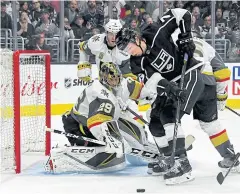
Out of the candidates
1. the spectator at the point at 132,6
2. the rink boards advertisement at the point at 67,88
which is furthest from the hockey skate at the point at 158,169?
the spectator at the point at 132,6

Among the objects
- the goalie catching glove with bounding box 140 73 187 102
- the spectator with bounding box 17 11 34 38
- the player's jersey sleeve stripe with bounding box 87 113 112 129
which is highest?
the spectator with bounding box 17 11 34 38

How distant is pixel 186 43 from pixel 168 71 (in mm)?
194

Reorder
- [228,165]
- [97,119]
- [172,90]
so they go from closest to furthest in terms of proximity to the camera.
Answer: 1. [172,90]
2. [97,119]
3. [228,165]

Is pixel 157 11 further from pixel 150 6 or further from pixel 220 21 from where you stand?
pixel 220 21

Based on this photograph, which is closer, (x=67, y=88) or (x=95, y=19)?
(x=67, y=88)

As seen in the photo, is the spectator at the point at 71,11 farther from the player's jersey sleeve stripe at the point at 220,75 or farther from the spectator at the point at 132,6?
the player's jersey sleeve stripe at the point at 220,75

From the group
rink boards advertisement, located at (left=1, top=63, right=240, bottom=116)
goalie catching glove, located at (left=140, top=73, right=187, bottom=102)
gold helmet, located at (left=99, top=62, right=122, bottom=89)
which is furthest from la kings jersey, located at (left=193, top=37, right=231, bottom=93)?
rink boards advertisement, located at (left=1, top=63, right=240, bottom=116)

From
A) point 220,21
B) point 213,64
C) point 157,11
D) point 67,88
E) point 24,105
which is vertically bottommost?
point 67,88

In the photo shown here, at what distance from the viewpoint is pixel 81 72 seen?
4.73 m

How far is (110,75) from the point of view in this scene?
3.79 metres

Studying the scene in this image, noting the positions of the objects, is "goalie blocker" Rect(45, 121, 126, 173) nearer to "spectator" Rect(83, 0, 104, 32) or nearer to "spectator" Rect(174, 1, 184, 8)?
"spectator" Rect(83, 0, 104, 32)

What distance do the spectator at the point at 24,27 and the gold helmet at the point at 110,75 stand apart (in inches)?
144

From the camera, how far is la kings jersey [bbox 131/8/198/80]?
3.60 m

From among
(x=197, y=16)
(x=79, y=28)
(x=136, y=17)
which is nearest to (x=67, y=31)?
(x=79, y=28)
